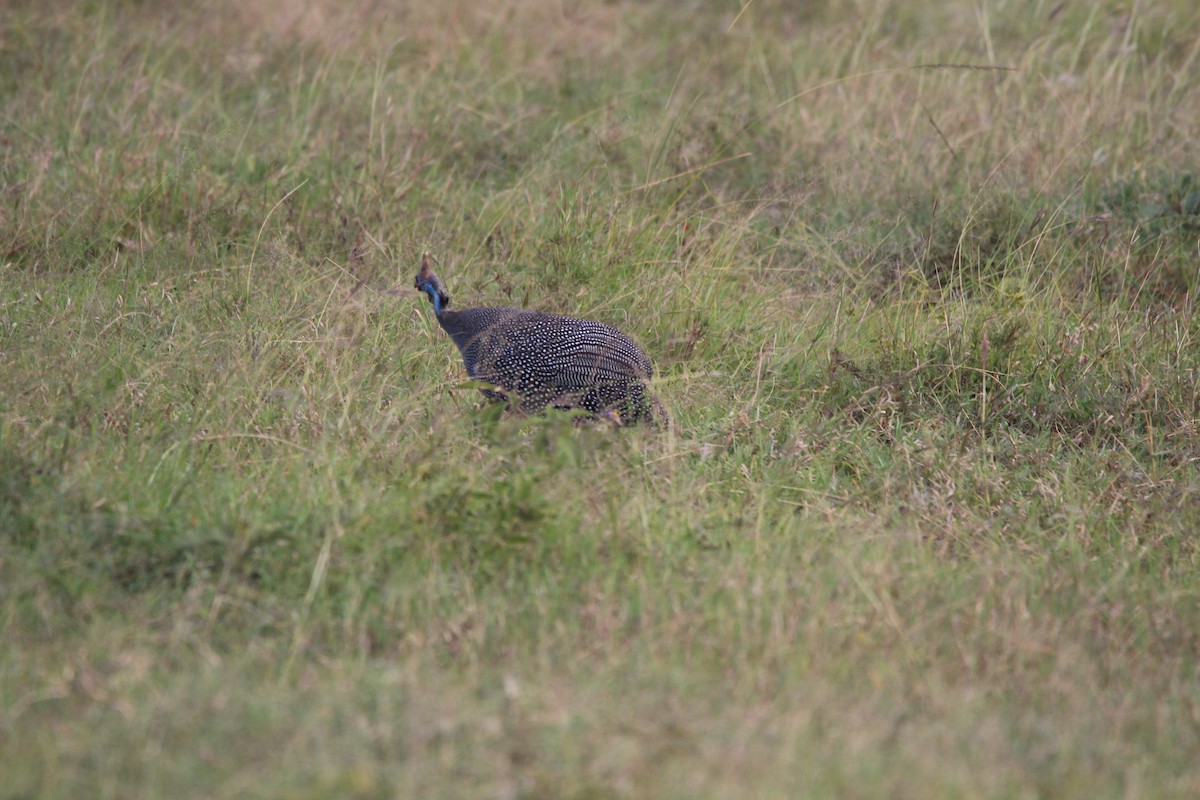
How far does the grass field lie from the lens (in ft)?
8.79

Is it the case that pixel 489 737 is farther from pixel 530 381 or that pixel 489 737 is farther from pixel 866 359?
pixel 866 359

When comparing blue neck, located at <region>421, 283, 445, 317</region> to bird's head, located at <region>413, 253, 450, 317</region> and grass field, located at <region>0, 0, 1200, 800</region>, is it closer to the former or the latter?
bird's head, located at <region>413, 253, 450, 317</region>

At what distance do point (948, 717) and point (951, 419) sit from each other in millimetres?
2003

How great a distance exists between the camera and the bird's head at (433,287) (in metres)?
4.54

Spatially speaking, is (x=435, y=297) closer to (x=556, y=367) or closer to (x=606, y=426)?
(x=556, y=367)

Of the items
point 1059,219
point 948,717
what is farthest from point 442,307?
point 1059,219

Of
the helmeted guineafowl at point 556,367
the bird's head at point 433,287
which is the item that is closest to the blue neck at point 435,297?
the bird's head at point 433,287

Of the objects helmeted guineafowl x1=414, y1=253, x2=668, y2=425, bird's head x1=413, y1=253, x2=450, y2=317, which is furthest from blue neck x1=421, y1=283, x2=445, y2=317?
helmeted guineafowl x1=414, y1=253, x2=668, y2=425

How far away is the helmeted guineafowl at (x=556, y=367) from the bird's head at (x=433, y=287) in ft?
0.72

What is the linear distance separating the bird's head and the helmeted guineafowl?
218 millimetres

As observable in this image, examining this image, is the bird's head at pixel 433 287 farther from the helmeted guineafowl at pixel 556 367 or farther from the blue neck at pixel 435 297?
the helmeted guineafowl at pixel 556 367

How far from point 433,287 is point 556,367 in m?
0.60

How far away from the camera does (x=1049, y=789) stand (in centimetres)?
260

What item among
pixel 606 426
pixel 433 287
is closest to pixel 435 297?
pixel 433 287
